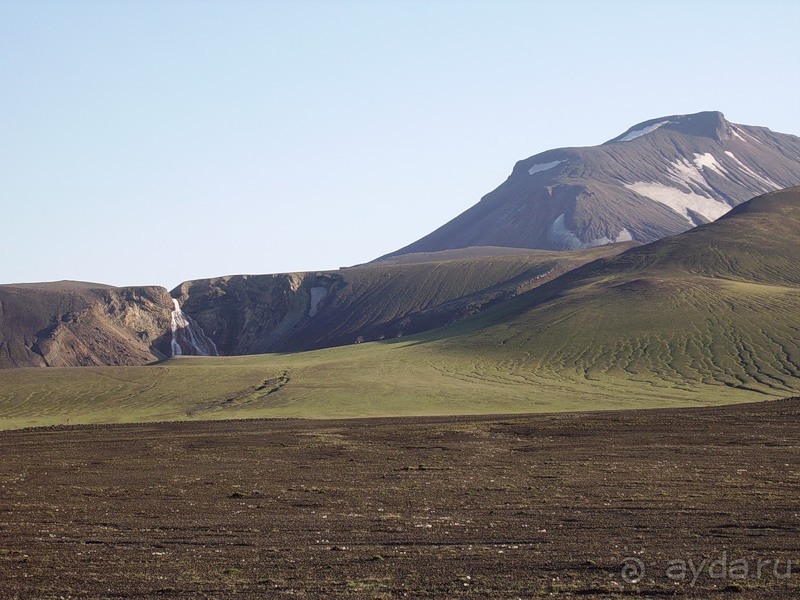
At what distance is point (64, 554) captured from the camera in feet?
72.4

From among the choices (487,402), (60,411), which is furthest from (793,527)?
(60,411)

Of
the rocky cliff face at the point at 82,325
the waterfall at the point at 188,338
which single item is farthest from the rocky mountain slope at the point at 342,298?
the rocky cliff face at the point at 82,325

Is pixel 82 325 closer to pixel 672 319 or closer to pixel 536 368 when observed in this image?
pixel 536 368

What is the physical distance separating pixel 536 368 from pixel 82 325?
88234 millimetres

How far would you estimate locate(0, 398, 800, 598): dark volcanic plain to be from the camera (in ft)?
62.2

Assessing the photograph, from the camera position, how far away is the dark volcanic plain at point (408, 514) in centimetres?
1895

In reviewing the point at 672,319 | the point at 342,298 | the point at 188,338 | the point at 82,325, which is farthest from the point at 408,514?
the point at 342,298

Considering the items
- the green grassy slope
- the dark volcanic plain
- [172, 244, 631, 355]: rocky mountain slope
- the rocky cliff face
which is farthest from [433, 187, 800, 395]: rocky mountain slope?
the rocky cliff face

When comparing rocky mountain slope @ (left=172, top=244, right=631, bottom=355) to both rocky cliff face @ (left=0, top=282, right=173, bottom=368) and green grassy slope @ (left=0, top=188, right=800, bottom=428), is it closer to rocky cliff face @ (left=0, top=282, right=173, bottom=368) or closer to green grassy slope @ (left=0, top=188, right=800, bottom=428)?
rocky cliff face @ (left=0, top=282, right=173, bottom=368)

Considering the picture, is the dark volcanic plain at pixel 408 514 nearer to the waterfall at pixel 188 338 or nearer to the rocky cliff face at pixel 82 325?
the rocky cliff face at pixel 82 325

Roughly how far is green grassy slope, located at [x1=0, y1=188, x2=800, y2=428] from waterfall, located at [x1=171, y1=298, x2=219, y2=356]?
39586 millimetres

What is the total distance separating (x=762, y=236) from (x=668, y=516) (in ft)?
403

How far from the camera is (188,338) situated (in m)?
169

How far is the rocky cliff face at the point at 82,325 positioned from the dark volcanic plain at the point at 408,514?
4075 inches
